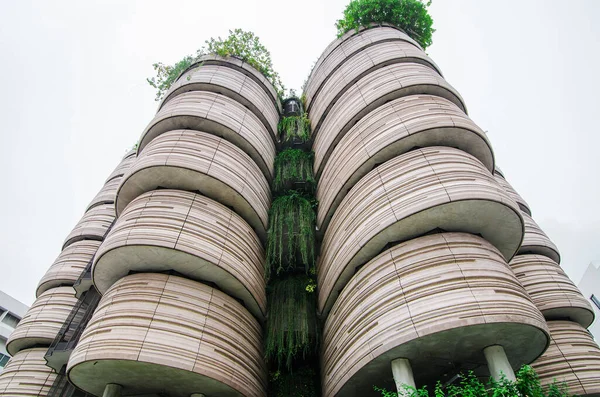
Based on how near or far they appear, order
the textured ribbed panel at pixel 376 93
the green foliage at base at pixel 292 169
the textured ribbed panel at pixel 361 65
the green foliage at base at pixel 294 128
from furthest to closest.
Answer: the green foliage at base at pixel 294 128 < the green foliage at base at pixel 292 169 < the textured ribbed panel at pixel 361 65 < the textured ribbed panel at pixel 376 93

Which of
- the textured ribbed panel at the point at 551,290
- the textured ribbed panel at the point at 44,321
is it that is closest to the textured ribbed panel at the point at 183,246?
the textured ribbed panel at the point at 44,321

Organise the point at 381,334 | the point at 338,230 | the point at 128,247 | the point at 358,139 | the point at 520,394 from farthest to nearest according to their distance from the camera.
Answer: the point at 358,139, the point at 338,230, the point at 128,247, the point at 381,334, the point at 520,394

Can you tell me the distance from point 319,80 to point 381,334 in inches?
482

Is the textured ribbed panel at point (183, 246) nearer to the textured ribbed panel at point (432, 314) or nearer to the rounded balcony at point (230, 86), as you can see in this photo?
the textured ribbed panel at point (432, 314)

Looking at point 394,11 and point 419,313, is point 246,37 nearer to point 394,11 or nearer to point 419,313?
point 394,11

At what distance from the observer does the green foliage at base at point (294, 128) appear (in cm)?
1623

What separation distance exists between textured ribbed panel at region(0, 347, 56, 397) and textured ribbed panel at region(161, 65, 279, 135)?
1072cm

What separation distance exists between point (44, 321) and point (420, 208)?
14596 mm

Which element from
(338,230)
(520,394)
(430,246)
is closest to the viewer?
(520,394)

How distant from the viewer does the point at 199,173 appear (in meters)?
11.4

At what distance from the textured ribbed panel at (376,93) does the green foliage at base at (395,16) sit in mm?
4921

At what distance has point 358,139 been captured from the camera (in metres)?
12.2

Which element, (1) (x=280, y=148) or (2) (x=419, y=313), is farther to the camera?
(1) (x=280, y=148)

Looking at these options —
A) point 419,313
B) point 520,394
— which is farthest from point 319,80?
point 520,394
